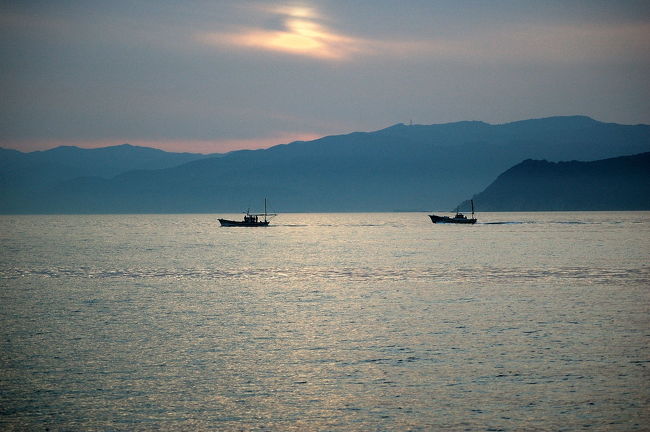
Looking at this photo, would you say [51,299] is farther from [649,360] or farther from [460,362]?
[649,360]

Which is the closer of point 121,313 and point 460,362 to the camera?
point 460,362

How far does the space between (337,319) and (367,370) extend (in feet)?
47.0

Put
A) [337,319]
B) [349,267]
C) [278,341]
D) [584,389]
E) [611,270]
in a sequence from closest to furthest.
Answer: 1. [584,389]
2. [278,341]
3. [337,319]
4. [611,270]
5. [349,267]

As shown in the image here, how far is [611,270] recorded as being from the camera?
261ft

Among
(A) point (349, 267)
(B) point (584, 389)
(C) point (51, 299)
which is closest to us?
(B) point (584, 389)

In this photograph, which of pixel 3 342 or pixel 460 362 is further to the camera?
pixel 3 342

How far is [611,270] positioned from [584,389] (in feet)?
188

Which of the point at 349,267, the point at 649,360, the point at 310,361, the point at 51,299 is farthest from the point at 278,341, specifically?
the point at 349,267

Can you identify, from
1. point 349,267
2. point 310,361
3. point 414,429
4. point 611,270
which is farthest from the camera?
point 349,267

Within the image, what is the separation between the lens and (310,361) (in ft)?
106

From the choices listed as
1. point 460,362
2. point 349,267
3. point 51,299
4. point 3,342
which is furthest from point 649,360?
point 349,267

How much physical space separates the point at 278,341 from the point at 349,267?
51.9m

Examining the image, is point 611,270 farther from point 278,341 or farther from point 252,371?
point 252,371

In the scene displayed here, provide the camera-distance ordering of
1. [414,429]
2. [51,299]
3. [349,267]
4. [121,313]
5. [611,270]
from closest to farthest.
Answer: [414,429]
[121,313]
[51,299]
[611,270]
[349,267]
